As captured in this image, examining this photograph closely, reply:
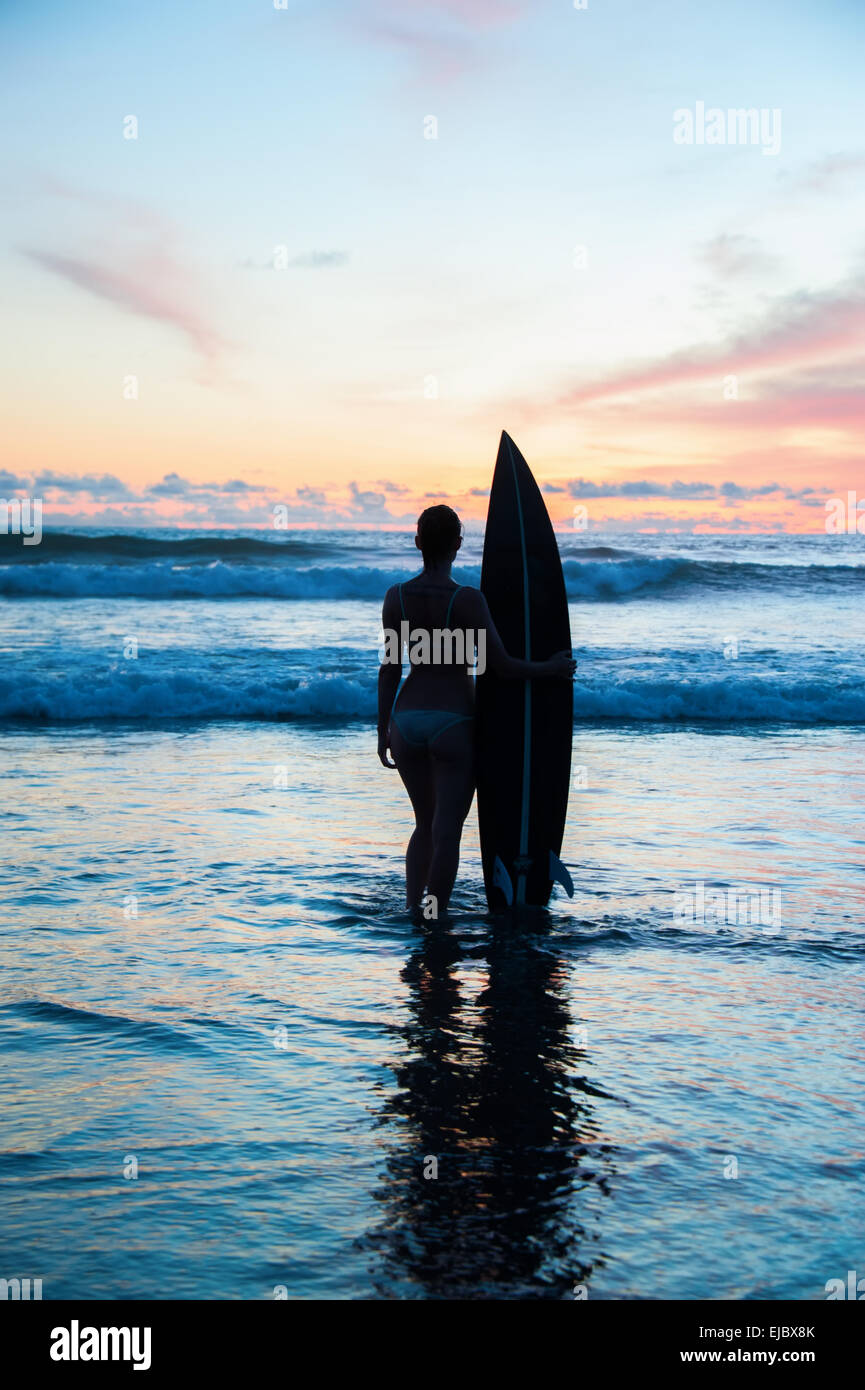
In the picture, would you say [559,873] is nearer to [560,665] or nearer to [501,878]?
[501,878]

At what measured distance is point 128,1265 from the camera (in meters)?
2.52

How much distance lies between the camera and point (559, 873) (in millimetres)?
5453

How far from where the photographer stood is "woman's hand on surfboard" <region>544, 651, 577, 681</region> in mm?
5125

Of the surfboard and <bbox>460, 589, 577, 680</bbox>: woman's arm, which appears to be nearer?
<bbox>460, 589, 577, 680</bbox>: woman's arm

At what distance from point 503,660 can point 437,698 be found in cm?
35

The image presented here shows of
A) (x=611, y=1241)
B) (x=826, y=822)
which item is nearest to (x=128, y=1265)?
(x=611, y=1241)

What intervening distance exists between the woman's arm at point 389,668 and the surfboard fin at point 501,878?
768mm

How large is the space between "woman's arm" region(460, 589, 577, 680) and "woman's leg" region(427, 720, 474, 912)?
0.98 feet

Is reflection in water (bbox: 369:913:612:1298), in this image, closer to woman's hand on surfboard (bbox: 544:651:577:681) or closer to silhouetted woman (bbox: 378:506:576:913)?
silhouetted woman (bbox: 378:506:576:913)

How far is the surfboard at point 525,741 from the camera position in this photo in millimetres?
5414

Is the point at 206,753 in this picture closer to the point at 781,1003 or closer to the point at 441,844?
the point at 441,844

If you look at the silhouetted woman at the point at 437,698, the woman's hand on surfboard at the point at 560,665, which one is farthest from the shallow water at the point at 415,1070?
the woman's hand on surfboard at the point at 560,665

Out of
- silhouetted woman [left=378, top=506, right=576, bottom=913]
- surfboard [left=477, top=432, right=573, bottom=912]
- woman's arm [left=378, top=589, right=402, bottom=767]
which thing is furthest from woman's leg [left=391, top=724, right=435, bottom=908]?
surfboard [left=477, top=432, right=573, bottom=912]

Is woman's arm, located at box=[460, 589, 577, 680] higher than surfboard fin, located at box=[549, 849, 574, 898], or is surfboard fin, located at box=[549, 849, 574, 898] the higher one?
woman's arm, located at box=[460, 589, 577, 680]
